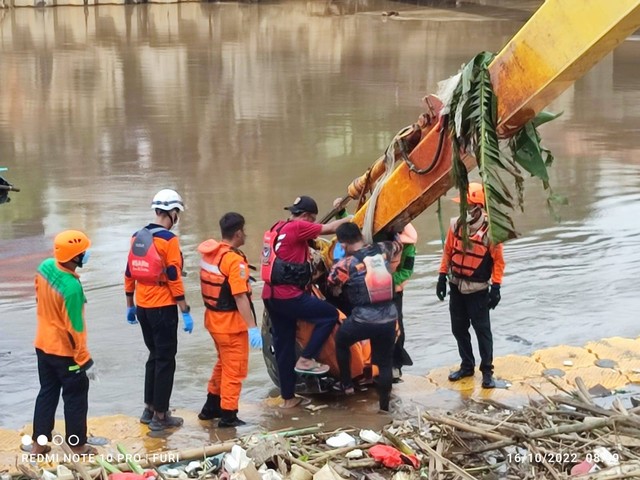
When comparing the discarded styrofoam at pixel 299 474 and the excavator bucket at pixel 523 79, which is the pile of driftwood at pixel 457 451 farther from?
the excavator bucket at pixel 523 79

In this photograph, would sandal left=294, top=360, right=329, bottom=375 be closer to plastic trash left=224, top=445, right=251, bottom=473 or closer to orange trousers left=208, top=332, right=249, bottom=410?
orange trousers left=208, top=332, right=249, bottom=410

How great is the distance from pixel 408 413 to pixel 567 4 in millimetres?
3431

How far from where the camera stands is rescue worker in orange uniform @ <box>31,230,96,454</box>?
649cm

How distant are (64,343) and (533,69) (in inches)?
135

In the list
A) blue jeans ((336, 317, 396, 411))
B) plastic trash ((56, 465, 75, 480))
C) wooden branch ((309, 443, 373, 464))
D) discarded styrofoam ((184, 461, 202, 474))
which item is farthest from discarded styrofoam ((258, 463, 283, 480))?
blue jeans ((336, 317, 396, 411))

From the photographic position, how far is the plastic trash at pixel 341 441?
6.01 m

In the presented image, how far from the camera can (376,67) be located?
999 inches

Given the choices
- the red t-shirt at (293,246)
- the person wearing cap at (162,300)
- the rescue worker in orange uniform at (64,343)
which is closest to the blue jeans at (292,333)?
the red t-shirt at (293,246)

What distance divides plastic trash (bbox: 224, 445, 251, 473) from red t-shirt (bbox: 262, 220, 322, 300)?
173cm

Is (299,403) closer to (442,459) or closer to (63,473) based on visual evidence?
(442,459)

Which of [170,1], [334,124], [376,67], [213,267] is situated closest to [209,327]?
[213,267]

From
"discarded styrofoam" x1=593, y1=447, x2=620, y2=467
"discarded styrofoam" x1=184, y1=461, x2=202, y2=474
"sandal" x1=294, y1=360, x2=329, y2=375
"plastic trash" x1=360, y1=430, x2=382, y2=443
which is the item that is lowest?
"sandal" x1=294, y1=360, x2=329, y2=375

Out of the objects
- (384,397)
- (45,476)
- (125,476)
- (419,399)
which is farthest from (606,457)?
(45,476)

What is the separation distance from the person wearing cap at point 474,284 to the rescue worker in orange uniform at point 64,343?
2.90 metres
